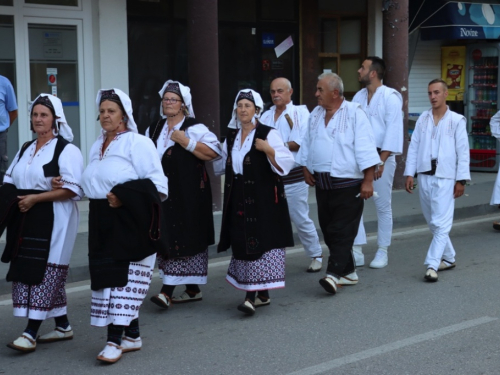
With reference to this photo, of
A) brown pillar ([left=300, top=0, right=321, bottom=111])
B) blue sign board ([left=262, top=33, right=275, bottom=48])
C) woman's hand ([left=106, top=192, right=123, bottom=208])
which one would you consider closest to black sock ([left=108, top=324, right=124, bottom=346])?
Answer: woman's hand ([left=106, top=192, right=123, bottom=208])

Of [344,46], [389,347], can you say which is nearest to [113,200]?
[389,347]

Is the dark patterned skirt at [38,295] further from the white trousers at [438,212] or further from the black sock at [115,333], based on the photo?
the white trousers at [438,212]

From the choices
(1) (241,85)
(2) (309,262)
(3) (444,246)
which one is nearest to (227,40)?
(1) (241,85)

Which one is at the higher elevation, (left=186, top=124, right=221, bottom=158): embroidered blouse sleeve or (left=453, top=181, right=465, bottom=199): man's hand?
(left=186, top=124, right=221, bottom=158): embroidered blouse sleeve

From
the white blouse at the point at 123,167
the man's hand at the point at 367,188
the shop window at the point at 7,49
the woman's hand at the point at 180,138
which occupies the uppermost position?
the shop window at the point at 7,49

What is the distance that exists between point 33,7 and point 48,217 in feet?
22.4

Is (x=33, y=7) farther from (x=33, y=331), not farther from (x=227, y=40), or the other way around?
(x=33, y=331)

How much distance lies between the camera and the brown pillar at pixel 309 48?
14.9 meters

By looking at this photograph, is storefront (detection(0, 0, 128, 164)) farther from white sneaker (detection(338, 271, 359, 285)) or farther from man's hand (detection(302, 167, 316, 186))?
white sneaker (detection(338, 271, 359, 285))

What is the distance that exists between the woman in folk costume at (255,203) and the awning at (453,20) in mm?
9839

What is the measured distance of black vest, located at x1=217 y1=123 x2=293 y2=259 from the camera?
660 cm

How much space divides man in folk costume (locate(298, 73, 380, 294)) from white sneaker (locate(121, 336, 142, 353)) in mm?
1995

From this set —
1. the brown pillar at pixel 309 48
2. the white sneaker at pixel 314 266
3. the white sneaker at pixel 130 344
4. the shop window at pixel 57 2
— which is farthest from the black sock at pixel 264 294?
the brown pillar at pixel 309 48

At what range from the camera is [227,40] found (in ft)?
45.8
